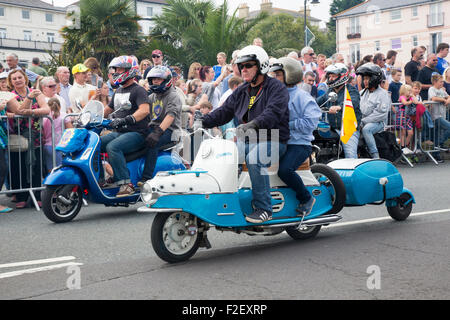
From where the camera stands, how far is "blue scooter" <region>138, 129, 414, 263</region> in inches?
229

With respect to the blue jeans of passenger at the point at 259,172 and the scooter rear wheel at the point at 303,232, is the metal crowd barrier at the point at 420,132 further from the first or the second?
the blue jeans of passenger at the point at 259,172

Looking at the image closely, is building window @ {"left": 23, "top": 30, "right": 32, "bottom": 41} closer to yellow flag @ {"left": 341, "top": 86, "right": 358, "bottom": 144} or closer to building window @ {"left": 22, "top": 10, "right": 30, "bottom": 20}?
building window @ {"left": 22, "top": 10, "right": 30, "bottom": 20}

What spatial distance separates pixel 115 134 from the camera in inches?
365

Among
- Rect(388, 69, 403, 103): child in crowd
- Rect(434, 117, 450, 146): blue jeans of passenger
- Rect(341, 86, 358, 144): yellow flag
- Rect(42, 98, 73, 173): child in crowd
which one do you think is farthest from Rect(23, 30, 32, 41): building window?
Rect(341, 86, 358, 144): yellow flag

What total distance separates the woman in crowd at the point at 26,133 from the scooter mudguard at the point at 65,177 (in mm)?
1757

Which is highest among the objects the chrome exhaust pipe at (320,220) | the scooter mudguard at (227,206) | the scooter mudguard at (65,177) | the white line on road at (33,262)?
the scooter mudguard at (65,177)

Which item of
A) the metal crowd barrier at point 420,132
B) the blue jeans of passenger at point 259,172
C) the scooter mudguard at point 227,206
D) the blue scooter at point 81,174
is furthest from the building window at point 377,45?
the blue jeans of passenger at point 259,172

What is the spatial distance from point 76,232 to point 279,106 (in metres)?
3.11

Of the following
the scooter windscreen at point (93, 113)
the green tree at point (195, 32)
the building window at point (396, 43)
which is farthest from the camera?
the building window at point (396, 43)

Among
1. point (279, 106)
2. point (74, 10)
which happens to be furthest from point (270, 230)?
point (74, 10)

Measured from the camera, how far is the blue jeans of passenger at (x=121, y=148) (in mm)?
8914

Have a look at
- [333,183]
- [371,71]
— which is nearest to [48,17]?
[371,71]

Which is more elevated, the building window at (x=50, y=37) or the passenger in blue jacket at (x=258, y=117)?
the building window at (x=50, y=37)
